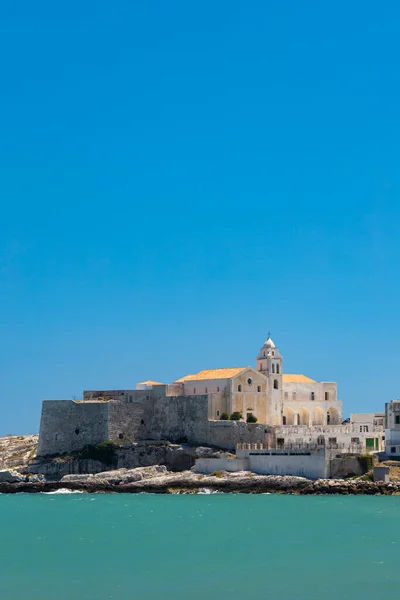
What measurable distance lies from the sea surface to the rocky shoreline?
48.3 inches

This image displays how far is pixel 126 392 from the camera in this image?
2517 inches

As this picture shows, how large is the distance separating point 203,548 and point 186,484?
20194mm

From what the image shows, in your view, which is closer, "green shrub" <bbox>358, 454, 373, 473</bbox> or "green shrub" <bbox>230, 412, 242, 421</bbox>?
"green shrub" <bbox>358, 454, 373, 473</bbox>

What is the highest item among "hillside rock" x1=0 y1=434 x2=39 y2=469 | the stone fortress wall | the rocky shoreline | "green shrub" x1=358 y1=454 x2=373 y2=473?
the stone fortress wall

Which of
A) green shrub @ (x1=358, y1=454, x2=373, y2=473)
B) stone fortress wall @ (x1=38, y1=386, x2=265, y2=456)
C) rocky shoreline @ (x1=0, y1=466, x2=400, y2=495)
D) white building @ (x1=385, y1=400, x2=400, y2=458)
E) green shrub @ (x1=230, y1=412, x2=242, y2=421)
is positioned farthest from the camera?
stone fortress wall @ (x1=38, y1=386, x2=265, y2=456)

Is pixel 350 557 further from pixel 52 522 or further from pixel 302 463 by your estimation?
pixel 302 463

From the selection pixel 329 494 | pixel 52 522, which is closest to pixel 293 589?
pixel 52 522

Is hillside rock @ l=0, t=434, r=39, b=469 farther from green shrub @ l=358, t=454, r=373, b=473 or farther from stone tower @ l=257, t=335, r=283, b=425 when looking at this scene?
green shrub @ l=358, t=454, r=373, b=473

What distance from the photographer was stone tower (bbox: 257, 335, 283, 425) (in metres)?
63.5

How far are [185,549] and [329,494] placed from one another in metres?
17.9

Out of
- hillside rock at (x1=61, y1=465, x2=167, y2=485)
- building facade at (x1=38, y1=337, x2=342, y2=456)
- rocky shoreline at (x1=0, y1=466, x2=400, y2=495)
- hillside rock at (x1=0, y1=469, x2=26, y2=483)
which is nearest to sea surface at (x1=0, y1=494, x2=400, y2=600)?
rocky shoreline at (x1=0, y1=466, x2=400, y2=495)

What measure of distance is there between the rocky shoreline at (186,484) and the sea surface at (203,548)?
4.03ft

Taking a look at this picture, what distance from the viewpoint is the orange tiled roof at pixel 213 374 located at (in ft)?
207

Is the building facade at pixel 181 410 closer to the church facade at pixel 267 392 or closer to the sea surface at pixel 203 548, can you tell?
the church facade at pixel 267 392
